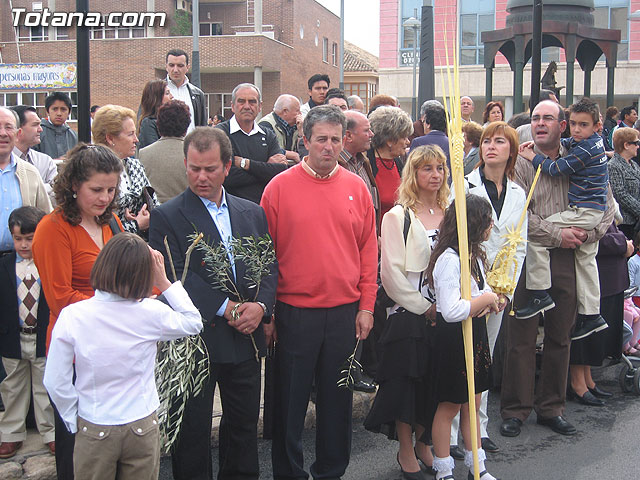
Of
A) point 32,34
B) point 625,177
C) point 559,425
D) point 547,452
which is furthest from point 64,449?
point 32,34

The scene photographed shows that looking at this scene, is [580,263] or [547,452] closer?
[547,452]

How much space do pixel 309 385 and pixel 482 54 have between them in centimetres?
3360

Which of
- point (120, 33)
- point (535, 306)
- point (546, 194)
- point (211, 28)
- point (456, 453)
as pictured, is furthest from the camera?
point (211, 28)

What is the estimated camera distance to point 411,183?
4.50m

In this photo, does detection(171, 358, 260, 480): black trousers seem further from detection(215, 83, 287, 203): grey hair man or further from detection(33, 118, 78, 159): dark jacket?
detection(33, 118, 78, 159): dark jacket

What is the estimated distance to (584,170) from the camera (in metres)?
5.42

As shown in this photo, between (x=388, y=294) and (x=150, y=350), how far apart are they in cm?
178

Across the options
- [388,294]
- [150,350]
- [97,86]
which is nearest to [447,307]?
[388,294]

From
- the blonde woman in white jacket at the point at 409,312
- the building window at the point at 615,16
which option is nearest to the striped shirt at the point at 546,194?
the blonde woman in white jacket at the point at 409,312

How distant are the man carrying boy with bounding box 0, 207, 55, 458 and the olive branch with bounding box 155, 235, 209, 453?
46.4 inches

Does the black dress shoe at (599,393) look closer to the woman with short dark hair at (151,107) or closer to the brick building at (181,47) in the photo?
the woman with short dark hair at (151,107)

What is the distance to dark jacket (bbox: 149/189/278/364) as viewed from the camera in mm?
3688

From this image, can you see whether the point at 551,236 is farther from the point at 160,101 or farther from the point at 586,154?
the point at 160,101

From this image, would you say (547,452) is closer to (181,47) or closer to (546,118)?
(546,118)
